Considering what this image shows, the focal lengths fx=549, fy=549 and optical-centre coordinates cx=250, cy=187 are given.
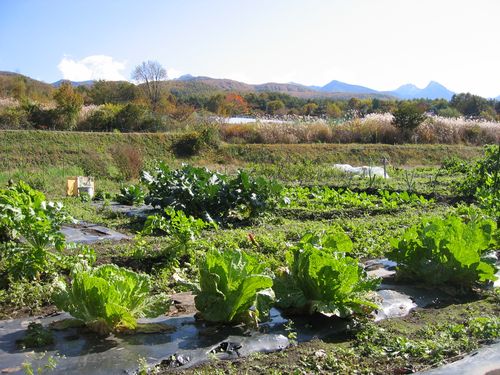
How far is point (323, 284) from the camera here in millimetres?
4168

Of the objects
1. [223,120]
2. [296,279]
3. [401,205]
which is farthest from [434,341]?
[223,120]

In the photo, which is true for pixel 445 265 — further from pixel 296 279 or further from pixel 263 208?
pixel 263 208

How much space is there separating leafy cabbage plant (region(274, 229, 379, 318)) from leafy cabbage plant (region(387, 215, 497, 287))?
1.06 m

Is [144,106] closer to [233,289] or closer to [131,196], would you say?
[131,196]

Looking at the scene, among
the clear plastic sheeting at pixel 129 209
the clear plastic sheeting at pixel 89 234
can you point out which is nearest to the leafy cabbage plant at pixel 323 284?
the clear plastic sheeting at pixel 89 234

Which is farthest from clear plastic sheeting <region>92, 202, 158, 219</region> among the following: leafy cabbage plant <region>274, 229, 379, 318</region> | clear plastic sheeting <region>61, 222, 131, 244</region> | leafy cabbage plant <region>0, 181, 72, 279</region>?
leafy cabbage plant <region>274, 229, 379, 318</region>

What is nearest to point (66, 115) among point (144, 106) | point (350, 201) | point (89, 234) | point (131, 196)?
point (144, 106)

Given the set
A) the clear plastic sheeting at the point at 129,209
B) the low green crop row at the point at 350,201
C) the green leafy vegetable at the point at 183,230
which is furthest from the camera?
the low green crop row at the point at 350,201

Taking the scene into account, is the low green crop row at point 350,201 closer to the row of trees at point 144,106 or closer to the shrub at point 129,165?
the shrub at point 129,165

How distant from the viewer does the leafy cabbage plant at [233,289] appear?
3.92m

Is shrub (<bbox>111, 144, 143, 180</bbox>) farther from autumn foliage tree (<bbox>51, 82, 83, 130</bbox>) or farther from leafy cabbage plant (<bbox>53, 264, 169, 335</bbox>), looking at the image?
leafy cabbage plant (<bbox>53, 264, 169, 335</bbox>)

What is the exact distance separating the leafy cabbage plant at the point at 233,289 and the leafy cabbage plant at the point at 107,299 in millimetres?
387

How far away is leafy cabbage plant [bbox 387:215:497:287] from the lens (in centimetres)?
505

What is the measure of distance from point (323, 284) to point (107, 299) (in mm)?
1588
